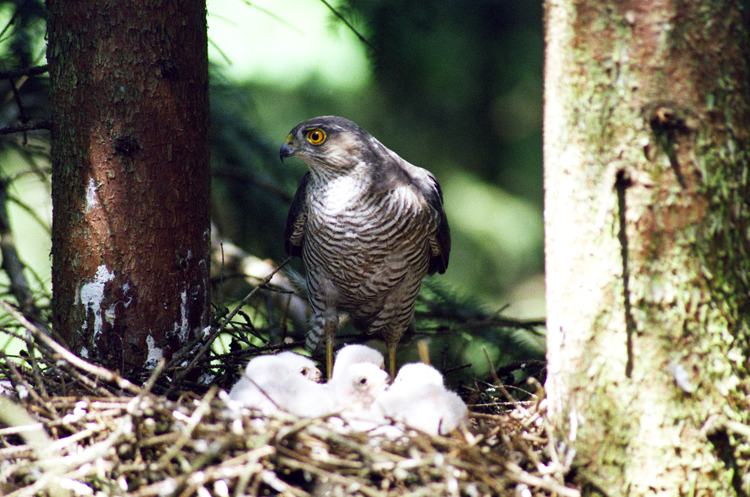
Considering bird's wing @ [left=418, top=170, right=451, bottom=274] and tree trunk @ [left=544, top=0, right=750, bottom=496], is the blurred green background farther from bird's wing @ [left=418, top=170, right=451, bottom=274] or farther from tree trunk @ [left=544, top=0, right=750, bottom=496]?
tree trunk @ [left=544, top=0, right=750, bottom=496]

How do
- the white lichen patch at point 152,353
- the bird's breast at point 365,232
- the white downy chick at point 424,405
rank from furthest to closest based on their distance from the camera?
the bird's breast at point 365,232, the white lichen patch at point 152,353, the white downy chick at point 424,405

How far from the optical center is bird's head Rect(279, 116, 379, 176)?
10.1 ft

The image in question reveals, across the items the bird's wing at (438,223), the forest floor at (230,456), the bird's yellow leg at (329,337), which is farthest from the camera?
the bird's yellow leg at (329,337)

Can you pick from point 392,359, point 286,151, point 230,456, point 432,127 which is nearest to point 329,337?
point 392,359

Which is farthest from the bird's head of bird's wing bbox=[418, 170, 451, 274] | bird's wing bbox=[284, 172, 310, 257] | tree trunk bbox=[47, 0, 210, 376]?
tree trunk bbox=[47, 0, 210, 376]

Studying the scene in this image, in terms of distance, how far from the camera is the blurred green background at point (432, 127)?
4191 mm

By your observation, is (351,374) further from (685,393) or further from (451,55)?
(451,55)

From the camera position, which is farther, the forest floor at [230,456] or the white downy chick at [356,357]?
the white downy chick at [356,357]

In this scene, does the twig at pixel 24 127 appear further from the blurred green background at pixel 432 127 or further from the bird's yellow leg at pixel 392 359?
the bird's yellow leg at pixel 392 359

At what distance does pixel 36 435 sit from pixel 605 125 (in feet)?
6.07

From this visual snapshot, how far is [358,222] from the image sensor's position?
302cm

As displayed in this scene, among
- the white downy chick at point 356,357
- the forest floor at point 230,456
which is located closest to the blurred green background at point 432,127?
the white downy chick at point 356,357

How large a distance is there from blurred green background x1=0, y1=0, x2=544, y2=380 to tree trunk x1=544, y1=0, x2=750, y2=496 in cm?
220

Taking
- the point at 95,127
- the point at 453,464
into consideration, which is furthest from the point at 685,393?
the point at 95,127
